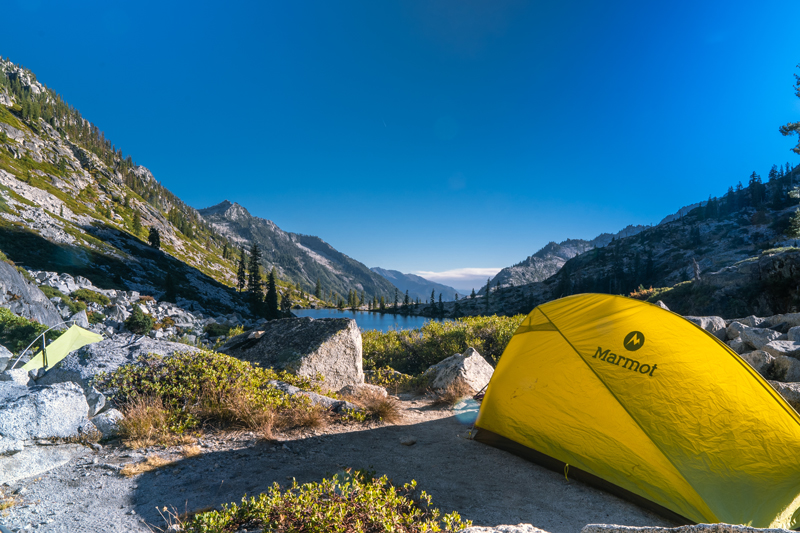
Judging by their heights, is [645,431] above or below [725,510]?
above

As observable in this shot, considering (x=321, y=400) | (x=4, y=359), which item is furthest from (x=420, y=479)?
(x=4, y=359)

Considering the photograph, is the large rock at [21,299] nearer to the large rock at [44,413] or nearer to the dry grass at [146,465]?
the large rock at [44,413]

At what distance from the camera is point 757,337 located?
9.61 meters

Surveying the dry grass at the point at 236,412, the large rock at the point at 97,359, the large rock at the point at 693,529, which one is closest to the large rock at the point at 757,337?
the large rock at the point at 693,529

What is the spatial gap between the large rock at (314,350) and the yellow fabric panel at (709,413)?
266 inches

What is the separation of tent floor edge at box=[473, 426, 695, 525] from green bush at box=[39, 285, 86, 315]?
41.5m

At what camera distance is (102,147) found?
502 ft

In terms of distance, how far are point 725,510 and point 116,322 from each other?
42984 millimetres

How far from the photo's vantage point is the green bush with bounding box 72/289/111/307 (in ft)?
135

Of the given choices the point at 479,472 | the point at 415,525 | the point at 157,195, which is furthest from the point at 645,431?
the point at 157,195

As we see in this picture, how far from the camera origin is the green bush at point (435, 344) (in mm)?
13984

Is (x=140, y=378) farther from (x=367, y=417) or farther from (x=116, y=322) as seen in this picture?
(x=116, y=322)

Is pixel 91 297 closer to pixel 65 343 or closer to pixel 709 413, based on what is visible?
pixel 65 343

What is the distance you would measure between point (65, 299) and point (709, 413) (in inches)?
1960
